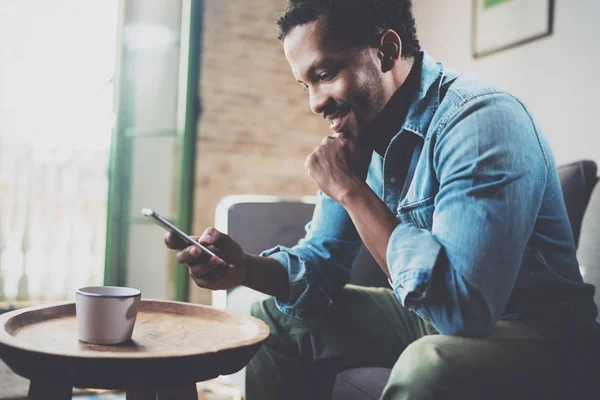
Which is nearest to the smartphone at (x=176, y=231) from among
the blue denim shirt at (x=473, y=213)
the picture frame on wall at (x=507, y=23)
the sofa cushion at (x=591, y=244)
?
the blue denim shirt at (x=473, y=213)

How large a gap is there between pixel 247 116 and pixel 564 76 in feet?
7.03

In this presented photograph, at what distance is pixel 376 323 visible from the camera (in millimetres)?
1335

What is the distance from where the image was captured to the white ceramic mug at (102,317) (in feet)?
2.95

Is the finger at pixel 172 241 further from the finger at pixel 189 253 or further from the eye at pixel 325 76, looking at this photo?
the eye at pixel 325 76

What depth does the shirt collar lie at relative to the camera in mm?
1130

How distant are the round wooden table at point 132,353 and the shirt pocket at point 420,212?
0.36 m

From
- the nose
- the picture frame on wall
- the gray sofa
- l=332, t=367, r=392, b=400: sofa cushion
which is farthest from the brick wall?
the nose

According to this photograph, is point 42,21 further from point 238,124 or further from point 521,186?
point 521,186

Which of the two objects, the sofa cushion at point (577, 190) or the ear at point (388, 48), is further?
the sofa cushion at point (577, 190)

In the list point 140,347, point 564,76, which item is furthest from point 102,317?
point 564,76

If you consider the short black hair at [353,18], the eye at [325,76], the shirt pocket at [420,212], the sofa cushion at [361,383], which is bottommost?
the sofa cushion at [361,383]

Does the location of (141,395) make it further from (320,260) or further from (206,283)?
(320,260)

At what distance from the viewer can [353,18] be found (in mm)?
1179

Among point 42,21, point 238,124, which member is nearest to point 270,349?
point 238,124
